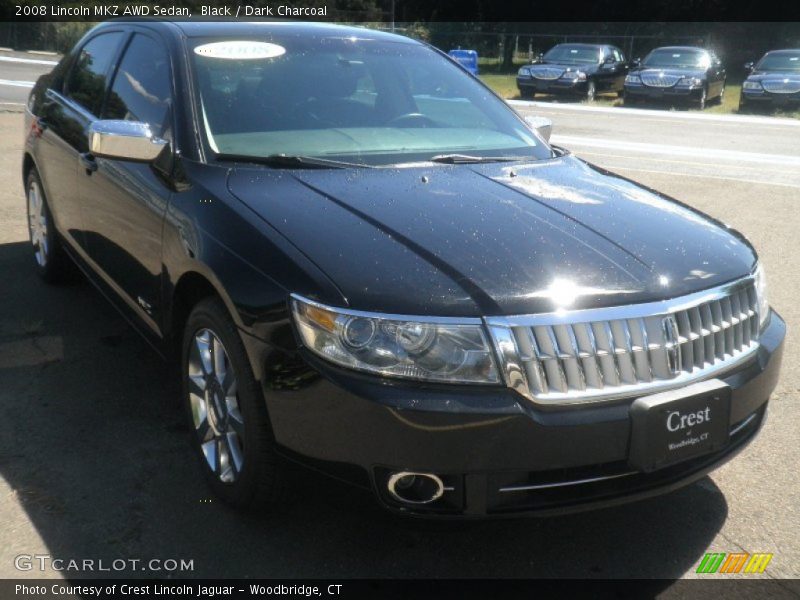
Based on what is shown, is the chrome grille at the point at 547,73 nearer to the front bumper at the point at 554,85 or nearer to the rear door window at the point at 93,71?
the front bumper at the point at 554,85

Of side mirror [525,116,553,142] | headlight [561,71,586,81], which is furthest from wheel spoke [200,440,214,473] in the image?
headlight [561,71,586,81]

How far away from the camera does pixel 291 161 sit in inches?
142

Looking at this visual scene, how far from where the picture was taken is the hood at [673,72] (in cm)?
2148

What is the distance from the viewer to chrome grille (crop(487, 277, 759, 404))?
256 centimetres

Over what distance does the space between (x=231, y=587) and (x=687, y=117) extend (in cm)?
1763

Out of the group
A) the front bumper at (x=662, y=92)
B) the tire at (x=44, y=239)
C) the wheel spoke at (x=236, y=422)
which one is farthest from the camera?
the front bumper at (x=662, y=92)

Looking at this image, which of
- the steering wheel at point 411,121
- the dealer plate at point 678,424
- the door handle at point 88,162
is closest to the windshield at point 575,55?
the steering wheel at point 411,121

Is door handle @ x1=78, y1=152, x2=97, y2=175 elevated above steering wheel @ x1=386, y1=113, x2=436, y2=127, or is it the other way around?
steering wheel @ x1=386, y1=113, x2=436, y2=127

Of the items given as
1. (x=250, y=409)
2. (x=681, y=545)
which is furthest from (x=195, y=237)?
(x=681, y=545)

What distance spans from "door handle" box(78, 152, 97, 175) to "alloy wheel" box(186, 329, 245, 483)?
1.51 metres

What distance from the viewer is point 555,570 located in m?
2.94

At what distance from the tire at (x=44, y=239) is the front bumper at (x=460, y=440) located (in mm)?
3329

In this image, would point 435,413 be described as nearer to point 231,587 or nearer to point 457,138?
point 231,587

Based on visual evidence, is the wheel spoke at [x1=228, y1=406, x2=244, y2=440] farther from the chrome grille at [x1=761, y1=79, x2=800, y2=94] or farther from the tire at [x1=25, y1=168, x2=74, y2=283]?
the chrome grille at [x1=761, y1=79, x2=800, y2=94]
